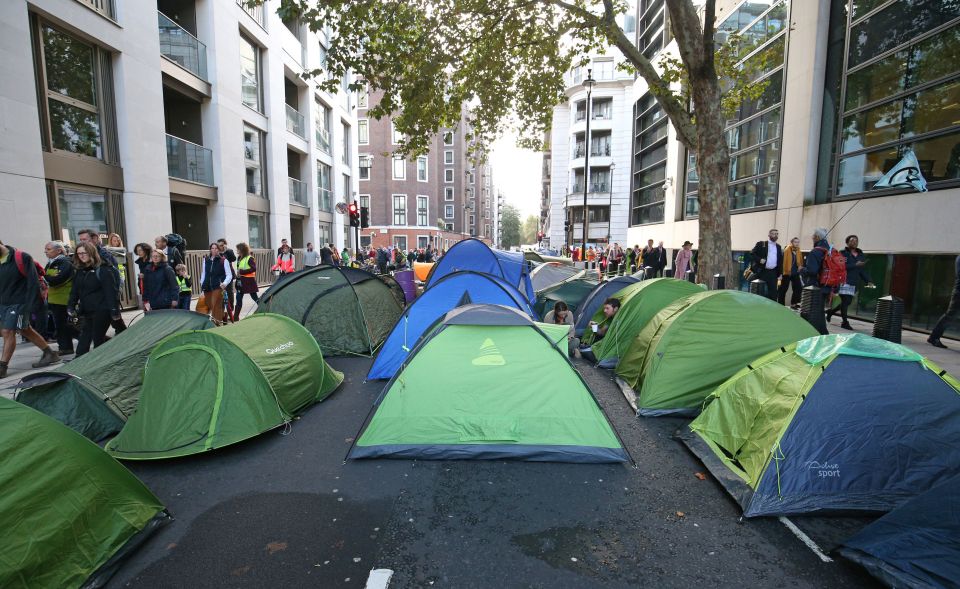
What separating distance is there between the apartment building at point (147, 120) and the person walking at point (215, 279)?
2.92 m

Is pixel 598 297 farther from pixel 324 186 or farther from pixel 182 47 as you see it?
pixel 324 186

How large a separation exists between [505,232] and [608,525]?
9505 cm

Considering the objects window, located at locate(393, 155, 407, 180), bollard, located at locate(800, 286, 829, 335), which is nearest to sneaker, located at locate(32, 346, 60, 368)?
bollard, located at locate(800, 286, 829, 335)

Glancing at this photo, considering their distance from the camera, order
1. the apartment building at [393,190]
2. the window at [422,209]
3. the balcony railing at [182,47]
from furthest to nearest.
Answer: the window at [422,209] → the apartment building at [393,190] → the balcony railing at [182,47]

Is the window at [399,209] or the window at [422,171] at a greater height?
the window at [422,171]

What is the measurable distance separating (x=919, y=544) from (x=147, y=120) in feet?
49.9

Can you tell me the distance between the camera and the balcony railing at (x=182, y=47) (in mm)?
12586

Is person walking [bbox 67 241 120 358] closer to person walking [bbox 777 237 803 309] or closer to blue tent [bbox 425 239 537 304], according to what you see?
blue tent [bbox 425 239 537 304]

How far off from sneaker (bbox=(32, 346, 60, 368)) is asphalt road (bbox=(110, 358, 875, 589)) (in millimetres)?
4378

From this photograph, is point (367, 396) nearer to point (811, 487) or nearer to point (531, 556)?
point (531, 556)

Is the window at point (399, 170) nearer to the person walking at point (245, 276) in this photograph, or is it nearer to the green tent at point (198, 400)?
the person walking at point (245, 276)

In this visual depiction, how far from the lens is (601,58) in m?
41.3

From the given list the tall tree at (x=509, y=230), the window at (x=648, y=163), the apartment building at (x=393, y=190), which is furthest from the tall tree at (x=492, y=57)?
the tall tree at (x=509, y=230)

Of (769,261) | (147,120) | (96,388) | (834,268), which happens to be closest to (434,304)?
(96,388)
